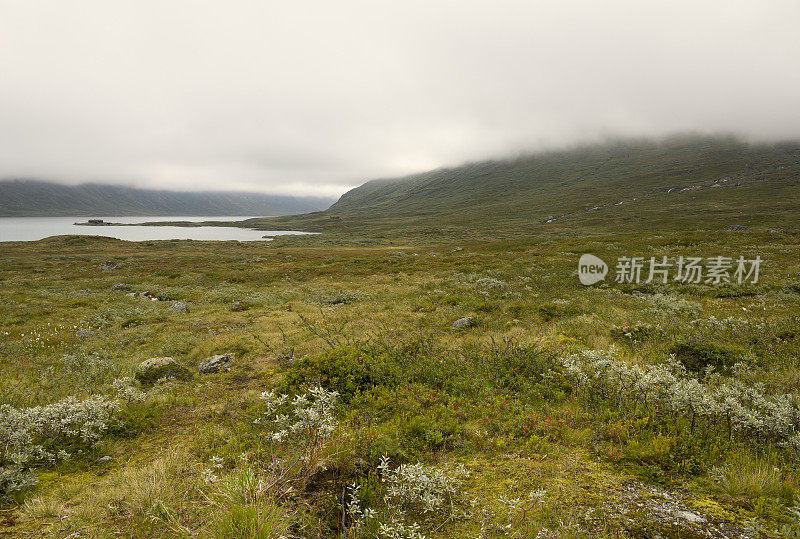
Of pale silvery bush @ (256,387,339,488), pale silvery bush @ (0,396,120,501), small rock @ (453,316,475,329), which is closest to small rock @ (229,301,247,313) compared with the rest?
pale silvery bush @ (0,396,120,501)

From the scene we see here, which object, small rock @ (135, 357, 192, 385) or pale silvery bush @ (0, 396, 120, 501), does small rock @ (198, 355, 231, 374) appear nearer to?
small rock @ (135, 357, 192, 385)

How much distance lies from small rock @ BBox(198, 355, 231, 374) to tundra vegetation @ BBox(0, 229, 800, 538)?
30 cm

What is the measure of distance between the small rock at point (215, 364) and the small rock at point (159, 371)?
→ 16.0 inches

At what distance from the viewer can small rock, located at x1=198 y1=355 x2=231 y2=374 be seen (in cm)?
1066

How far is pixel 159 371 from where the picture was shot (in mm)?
10008

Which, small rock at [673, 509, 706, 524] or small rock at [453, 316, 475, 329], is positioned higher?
small rock at [673, 509, 706, 524]

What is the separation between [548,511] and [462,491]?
42.8 inches

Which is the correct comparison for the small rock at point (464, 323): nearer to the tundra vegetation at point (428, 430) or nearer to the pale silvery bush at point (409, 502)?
the tundra vegetation at point (428, 430)

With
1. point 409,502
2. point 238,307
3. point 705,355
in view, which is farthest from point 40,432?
point 705,355

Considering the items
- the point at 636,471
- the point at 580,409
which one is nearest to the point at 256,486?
the point at 636,471

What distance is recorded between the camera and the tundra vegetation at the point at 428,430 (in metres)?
3.90

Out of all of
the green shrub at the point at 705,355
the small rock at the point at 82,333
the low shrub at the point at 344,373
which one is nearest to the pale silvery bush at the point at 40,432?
the low shrub at the point at 344,373

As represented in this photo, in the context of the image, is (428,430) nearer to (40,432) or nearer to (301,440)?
(301,440)

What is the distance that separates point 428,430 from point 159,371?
878 centimetres
